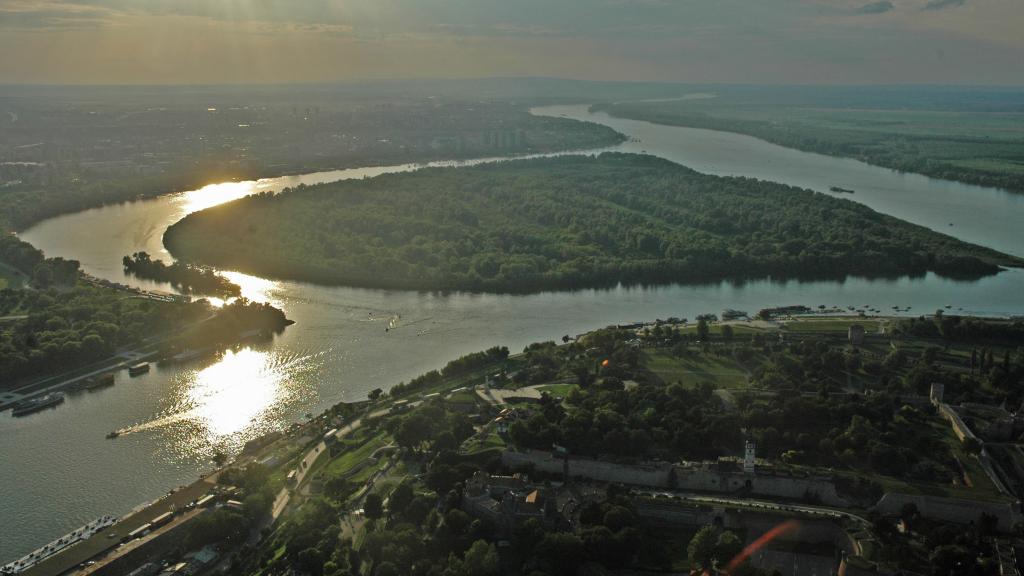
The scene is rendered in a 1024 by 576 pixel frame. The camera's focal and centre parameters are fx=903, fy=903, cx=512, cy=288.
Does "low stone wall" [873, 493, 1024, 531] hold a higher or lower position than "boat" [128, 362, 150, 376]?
higher

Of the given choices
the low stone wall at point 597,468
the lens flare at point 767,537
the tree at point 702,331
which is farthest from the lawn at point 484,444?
the tree at point 702,331

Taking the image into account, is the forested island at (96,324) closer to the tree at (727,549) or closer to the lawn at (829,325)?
the lawn at (829,325)

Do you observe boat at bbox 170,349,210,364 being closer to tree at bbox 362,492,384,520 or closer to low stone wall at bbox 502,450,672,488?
tree at bbox 362,492,384,520

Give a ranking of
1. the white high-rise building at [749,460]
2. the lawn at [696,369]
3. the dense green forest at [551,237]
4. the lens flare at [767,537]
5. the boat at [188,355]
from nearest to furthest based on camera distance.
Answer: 1. the lens flare at [767,537]
2. the white high-rise building at [749,460]
3. the lawn at [696,369]
4. the boat at [188,355]
5. the dense green forest at [551,237]

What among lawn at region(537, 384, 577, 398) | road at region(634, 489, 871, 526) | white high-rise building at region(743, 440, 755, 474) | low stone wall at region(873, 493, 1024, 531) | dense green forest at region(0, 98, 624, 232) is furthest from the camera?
dense green forest at region(0, 98, 624, 232)

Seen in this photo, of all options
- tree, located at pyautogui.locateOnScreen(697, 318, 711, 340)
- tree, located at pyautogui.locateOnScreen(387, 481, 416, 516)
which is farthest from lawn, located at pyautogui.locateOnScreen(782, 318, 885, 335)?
tree, located at pyautogui.locateOnScreen(387, 481, 416, 516)

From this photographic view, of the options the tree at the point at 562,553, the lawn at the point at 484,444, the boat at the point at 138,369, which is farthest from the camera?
the boat at the point at 138,369

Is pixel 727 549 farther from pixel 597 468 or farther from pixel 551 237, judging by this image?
pixel 551 237
